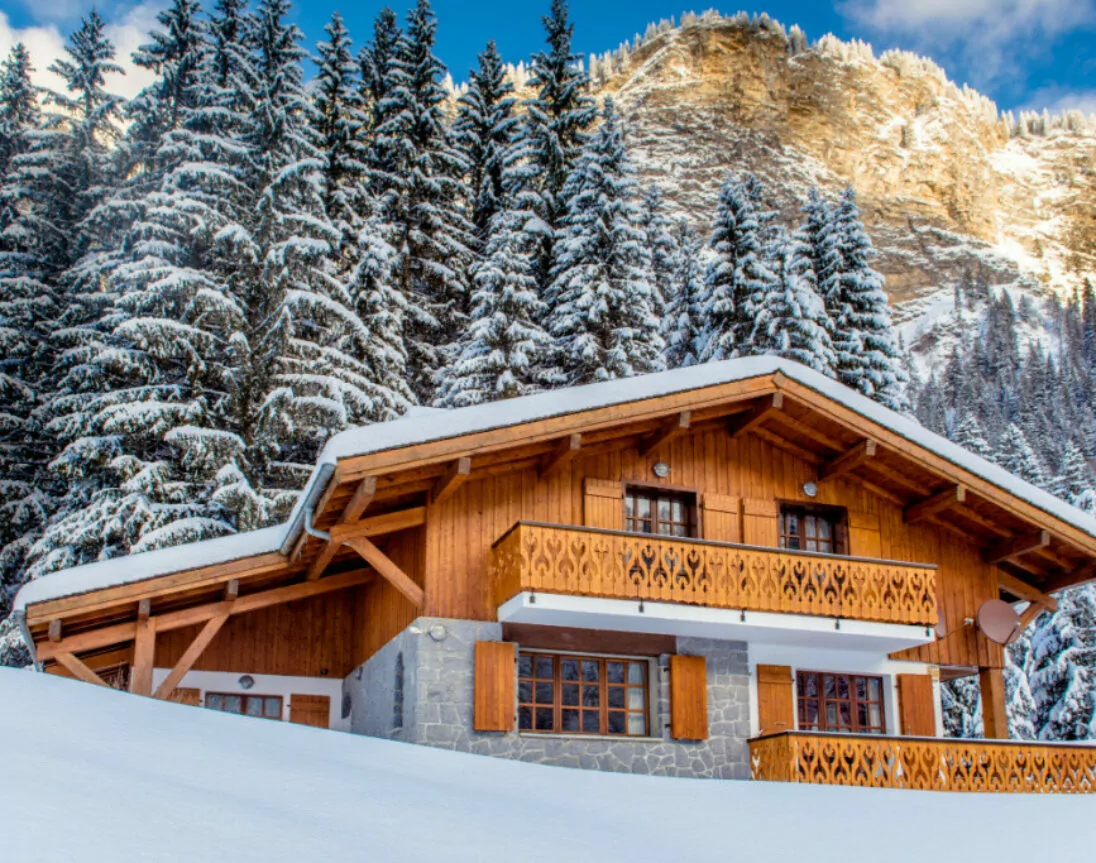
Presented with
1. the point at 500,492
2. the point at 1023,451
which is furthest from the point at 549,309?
the point at 1023,451

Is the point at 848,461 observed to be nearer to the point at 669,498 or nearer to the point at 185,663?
the point at 669,498

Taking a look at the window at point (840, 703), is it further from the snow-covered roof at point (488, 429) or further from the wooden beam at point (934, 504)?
the snow-covered roof at point (488, 429)

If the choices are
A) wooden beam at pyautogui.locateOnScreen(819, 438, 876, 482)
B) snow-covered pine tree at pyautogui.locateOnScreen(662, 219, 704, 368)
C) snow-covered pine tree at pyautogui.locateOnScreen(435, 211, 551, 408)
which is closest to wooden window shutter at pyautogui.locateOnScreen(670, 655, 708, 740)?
wooden beam at pyautogui.locateOnScreen(819, 438, 876, 482)

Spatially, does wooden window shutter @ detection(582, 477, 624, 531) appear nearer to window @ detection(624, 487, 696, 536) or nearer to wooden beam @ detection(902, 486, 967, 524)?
window @ detection(624, 487, 696, 536)

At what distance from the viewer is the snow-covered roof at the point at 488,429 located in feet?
42.7

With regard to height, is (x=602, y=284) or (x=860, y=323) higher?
(x=860, y=323)

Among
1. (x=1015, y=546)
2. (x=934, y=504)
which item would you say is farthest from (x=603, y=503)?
(x=1015, y=546)

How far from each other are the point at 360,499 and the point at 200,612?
11.5 ft

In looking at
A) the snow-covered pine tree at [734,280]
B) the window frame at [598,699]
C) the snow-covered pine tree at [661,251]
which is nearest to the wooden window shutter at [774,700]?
the window frame at [598,699]

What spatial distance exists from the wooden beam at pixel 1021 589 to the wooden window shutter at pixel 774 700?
178 inches

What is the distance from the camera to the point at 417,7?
32.3m

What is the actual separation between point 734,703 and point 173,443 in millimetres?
11342

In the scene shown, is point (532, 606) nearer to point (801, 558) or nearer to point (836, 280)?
point (801, 558)

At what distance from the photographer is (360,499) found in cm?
1315
